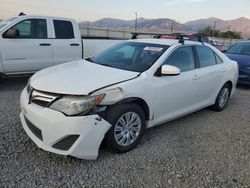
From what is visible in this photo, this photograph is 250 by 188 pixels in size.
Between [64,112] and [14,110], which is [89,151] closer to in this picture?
[64,112]

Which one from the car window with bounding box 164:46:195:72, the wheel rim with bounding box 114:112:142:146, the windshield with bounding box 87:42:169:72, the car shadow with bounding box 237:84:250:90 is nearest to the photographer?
the wheel rim with bounding box 114:112:142:146

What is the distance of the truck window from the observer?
7230 mm

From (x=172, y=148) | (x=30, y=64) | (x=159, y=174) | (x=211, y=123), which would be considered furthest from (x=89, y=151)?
(x=30, y=64)

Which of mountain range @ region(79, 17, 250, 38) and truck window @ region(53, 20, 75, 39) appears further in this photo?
mountain range @ region(79, 17, 250, 38)

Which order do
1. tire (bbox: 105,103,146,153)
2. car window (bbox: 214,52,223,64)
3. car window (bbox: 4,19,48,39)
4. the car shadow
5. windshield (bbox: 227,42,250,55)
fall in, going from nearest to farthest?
1. tire (bbox: 105,103,146,153)
2. car window (bbox: 214,52,223,64)
3. car window (bbox: 4,19,48,39)
4. the car shadow
5. windshield (bbox: 227,42,250,55)

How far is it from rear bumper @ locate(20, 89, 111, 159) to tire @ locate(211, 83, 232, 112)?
3.25 meters

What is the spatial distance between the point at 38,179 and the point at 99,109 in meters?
1.02

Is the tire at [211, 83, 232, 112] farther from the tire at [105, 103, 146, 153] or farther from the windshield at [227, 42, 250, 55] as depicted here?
the windshield at [227, 42, 250, 55]

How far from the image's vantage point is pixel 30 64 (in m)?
6.87

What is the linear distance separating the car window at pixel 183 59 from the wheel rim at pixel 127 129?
109cm

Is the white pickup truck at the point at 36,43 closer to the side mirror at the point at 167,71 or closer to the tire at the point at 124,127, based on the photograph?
the side mirror at the point at 167,71

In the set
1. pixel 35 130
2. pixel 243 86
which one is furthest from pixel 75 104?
pixel 243 86

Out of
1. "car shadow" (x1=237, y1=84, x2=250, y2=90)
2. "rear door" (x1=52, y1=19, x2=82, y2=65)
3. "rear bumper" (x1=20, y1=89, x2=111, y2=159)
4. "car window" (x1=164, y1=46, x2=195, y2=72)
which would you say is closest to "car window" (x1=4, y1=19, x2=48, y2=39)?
"rear door" (x1=52, y1=19, x2=82, y2=65)

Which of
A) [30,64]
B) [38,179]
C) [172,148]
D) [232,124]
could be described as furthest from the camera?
[30,64]
